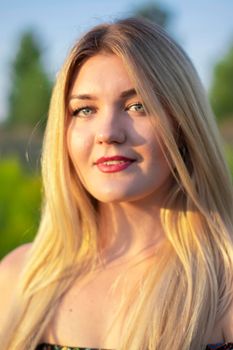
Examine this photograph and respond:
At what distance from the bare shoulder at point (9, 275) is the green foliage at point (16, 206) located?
2.80m

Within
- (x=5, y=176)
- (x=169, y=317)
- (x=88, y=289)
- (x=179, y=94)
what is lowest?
(x=169, y=317)

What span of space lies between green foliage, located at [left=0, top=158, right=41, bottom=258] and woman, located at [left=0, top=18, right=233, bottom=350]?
2993 millimetres

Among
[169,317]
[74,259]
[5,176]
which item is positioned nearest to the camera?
[169,317]

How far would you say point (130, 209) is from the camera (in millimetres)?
2799

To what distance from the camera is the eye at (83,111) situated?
2.65 m

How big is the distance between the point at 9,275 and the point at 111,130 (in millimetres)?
864

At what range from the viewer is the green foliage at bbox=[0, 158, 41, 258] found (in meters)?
6.18

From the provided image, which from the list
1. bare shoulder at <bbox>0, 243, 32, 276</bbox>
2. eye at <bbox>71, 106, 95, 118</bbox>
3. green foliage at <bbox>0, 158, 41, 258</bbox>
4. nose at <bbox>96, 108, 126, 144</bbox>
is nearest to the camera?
nose at <bbox>96, 108, 126, 144</bbox>

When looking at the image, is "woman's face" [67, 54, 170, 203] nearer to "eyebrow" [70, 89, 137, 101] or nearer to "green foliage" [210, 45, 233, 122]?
"eyebrow" [70, 89, 137, 101]

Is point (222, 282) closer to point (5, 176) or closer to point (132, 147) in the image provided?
point (132, 147)

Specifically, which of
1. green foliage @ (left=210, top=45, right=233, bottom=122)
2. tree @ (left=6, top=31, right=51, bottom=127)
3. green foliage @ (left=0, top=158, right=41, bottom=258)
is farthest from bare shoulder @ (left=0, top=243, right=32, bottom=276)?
green foliage @ (left=210, top=45, right=233, bottom=122)

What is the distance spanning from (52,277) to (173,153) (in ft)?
2.49

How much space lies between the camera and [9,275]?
116 inches

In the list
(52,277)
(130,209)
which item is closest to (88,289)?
(52,277)
